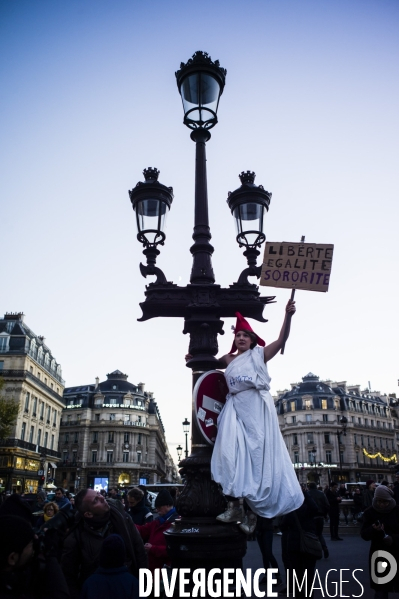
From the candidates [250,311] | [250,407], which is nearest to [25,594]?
[250,407]

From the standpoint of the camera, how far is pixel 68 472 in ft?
244

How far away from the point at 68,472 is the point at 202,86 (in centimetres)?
7840

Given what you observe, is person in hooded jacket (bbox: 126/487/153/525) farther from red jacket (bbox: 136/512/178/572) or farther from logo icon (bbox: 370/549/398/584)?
logo icon (bbox: 370/549/398/584)

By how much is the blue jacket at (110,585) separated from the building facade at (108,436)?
71.8m

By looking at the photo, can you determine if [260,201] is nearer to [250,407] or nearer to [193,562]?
[250,407]

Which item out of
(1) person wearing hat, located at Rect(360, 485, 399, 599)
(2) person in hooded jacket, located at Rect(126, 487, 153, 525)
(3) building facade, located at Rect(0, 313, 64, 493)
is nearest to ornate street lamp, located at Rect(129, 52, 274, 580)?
(1) person wearing hat, located at Rect(360, 485, 399, 599)

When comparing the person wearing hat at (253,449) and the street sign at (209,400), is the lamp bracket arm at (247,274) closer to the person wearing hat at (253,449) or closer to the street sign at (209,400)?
the person wearing hat at (253,449)

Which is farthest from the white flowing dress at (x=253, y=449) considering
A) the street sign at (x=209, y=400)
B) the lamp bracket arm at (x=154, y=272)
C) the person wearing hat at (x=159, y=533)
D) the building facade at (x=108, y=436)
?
the building facade at (x=108, y=436)

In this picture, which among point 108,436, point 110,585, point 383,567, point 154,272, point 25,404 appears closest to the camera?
point 110,585

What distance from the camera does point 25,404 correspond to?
50.1 metres

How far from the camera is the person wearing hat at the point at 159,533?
5.28 metres

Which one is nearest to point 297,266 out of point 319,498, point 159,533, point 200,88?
point 200,88

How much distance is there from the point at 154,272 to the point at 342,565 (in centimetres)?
733

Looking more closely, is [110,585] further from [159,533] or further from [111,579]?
[159,533]
